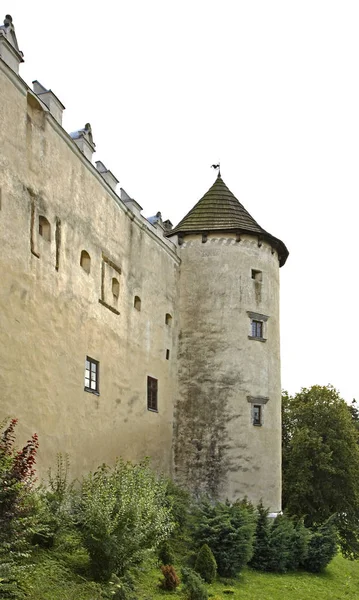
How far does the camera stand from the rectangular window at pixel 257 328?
24406 millimetres

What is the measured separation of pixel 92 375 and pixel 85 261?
119 inches

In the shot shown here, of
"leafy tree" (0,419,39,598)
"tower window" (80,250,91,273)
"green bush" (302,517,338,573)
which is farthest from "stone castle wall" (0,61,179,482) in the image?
"green bush" (302,517,338,573)

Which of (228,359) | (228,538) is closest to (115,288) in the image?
(228,359)

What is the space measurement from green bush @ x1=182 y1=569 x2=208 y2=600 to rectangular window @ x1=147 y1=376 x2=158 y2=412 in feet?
27.7

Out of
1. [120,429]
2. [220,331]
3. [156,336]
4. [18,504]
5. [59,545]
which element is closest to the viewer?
[18,504]

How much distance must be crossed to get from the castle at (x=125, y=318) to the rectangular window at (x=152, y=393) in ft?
0.21

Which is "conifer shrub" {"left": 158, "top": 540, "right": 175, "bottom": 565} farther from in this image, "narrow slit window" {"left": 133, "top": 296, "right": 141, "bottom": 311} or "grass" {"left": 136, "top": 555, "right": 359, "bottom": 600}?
"narrow slit window" {"left": 133, "top": 296, "right": 141, "bottom": 311}

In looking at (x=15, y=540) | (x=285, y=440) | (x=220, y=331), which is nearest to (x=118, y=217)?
(x=220, y=331)

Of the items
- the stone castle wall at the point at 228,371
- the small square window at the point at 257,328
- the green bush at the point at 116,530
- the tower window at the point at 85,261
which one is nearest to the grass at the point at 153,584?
the green bush at the point at 116,530

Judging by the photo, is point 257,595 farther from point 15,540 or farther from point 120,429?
point 15,540

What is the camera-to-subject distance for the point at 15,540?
384 inches

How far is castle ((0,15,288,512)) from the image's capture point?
1492cm

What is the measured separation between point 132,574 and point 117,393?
715 centimetres

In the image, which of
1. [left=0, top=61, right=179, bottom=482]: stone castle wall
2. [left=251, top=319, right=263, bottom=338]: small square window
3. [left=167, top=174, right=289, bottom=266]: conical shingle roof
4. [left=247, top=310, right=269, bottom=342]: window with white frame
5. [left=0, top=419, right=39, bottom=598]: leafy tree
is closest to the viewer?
[left=0, top=419, right=39, bottom=598]: leafy tree
